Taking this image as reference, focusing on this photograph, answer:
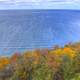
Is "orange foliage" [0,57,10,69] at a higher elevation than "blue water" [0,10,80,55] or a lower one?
higher

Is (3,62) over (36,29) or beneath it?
over

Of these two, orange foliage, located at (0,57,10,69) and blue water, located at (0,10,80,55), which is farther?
blue water, located at (0,10,80,55)

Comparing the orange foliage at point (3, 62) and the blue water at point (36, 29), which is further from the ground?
the orange foliage at point (3, 62)

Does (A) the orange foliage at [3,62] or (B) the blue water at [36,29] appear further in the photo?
(B) the blue water at [36,29]

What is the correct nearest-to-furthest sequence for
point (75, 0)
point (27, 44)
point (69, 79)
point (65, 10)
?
point (69, 79) → point (27, 44) → point (65, 10) → point (75, 0)

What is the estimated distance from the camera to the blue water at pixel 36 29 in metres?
2.99

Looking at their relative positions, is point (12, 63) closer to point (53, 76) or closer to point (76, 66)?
point (53, 76)

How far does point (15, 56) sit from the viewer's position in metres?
2.56

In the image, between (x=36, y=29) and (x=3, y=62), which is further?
(x=36, y=29)

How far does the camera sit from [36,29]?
125 inches

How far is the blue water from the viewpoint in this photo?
9.80 feet

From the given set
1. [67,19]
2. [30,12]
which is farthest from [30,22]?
[67,19]

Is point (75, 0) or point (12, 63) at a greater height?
point (12, 63)

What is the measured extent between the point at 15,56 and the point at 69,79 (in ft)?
1.89
